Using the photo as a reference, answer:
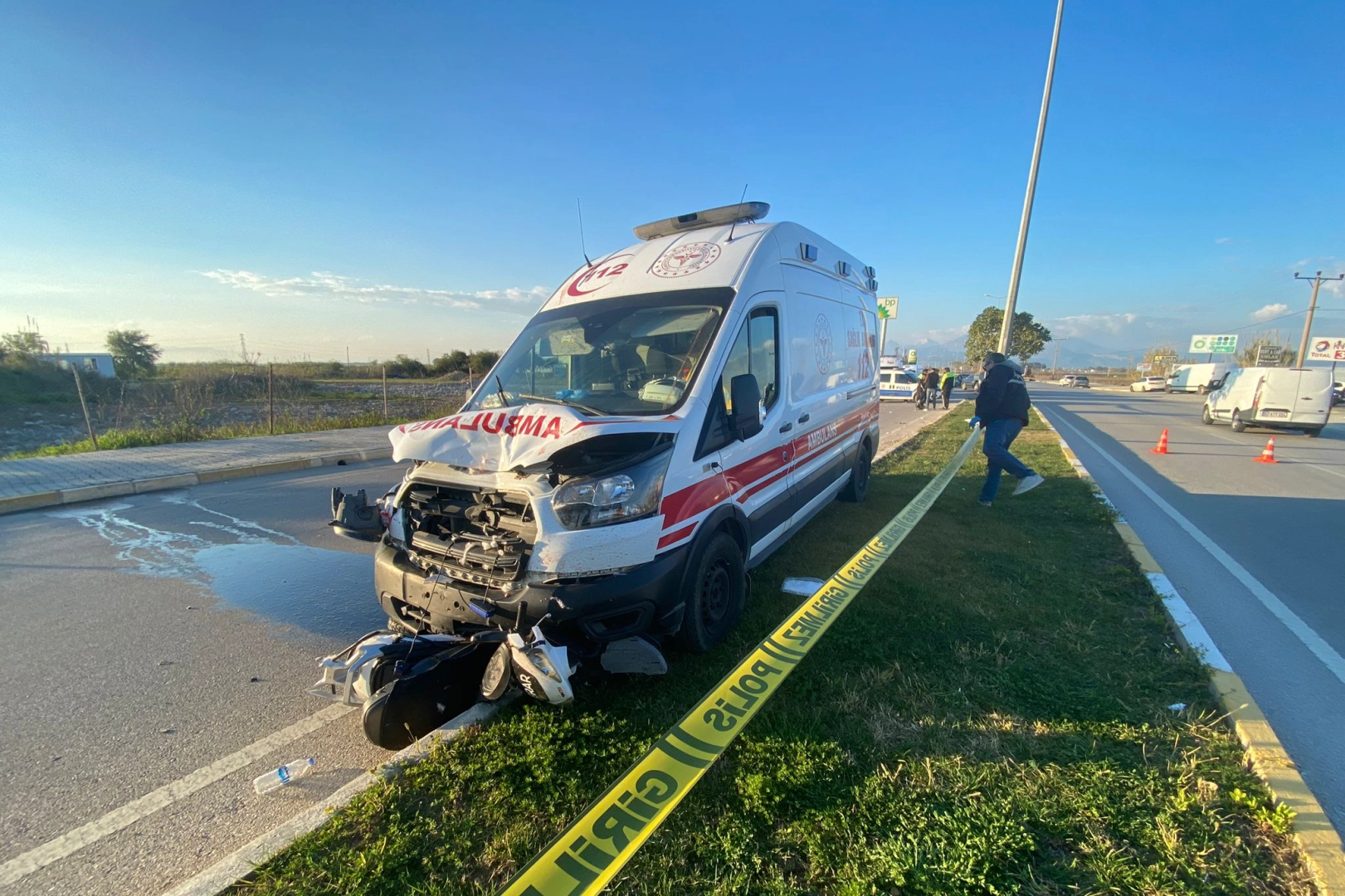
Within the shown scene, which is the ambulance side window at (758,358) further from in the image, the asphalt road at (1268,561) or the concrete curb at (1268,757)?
the asphalt road at (1268,561)

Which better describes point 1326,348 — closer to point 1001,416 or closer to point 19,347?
point 1001,416

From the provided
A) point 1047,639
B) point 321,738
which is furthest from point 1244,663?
point 321,738

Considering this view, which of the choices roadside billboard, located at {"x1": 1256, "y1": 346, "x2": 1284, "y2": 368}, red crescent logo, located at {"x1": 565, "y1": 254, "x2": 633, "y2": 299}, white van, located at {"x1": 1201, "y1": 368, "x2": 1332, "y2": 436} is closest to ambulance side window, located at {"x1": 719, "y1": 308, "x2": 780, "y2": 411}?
red crescent logo, located at {"x1": 565, "y1": 254, "x2": 633, "y2": 299}

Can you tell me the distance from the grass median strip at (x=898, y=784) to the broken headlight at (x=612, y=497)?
3.31 ft

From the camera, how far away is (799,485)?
4.78 meters

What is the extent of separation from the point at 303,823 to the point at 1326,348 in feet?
232

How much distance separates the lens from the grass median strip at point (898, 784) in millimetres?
1960

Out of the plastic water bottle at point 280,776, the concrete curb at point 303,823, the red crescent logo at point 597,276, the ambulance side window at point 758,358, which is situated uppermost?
the red crescent logo at point 597,276

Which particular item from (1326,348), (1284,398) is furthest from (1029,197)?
(1326,348)

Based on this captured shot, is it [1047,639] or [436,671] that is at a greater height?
[436,671]

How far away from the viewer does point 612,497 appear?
2787 mm

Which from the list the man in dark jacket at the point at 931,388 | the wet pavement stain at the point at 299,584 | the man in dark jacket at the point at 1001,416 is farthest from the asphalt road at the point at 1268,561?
the man in dark jacket at the point at 931,388

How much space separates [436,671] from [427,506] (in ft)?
3.05

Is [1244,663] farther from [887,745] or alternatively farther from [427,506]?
[427,506]
